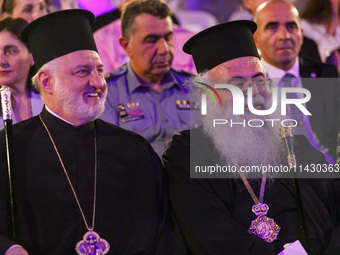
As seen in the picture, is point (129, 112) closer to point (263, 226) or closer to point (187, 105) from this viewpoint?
point (187, 105)

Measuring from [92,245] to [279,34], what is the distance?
2942 millimetres

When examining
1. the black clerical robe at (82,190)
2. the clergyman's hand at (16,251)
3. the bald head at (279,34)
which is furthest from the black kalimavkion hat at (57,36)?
the bald head at (279,34)

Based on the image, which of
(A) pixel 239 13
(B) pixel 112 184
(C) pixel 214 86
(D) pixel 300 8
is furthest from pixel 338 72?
(B) pixel 112 184

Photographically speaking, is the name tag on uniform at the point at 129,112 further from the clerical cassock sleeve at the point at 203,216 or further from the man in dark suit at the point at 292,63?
the man in dark suit at the point at 292,63

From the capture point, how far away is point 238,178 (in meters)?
3.81

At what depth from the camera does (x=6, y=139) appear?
3.44 m

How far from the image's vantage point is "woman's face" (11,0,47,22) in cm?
483

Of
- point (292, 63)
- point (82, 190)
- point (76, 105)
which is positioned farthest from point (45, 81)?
point (292, 63)

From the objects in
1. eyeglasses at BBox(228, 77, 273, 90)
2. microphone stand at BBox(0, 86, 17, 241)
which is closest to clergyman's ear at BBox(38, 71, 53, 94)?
microphone stand at BBox(0, 86, 17, 241)

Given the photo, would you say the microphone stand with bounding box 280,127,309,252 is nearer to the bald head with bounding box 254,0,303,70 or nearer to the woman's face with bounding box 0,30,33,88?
the bald head with bounding box 254,0,303,70

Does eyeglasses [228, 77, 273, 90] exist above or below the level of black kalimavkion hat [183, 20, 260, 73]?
below

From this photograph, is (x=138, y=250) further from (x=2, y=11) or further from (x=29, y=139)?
(x=2, y=11)

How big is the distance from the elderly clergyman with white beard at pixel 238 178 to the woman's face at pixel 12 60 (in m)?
1.40

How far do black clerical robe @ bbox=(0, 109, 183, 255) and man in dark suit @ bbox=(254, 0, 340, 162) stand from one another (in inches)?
80.4
